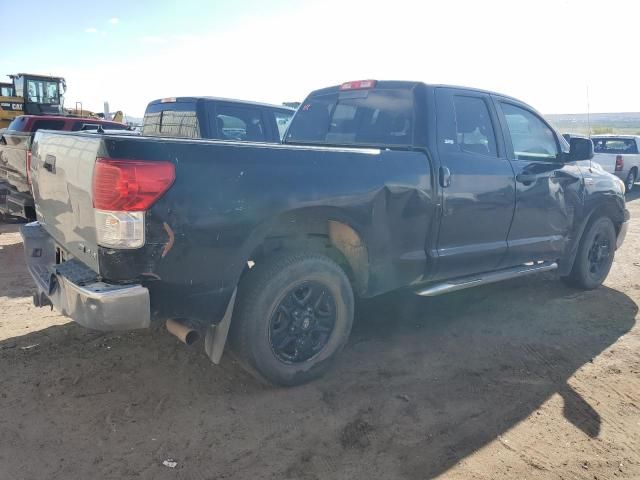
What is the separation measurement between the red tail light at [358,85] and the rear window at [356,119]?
4 centimetres

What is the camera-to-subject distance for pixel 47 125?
9.34 meters

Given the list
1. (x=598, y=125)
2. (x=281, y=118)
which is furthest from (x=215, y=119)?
(x=598, y=125)

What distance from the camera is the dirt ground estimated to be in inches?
111

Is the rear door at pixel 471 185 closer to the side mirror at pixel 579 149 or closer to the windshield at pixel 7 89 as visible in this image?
the side mirror at pixel 579 149

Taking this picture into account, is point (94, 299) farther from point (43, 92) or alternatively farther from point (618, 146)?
point (43, 92)

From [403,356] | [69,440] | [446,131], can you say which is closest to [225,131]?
[446,131]

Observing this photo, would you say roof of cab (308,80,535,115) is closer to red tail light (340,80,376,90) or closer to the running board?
red tail light (340,80,376,90)

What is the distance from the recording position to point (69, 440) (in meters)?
2.92

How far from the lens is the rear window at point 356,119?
14.0ft

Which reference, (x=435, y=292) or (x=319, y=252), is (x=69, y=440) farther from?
(x=435, y=292)

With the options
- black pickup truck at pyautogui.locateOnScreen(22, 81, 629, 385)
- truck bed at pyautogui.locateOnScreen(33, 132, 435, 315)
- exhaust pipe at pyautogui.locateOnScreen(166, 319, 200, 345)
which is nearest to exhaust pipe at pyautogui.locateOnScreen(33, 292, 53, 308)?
black pickup truck at pyautogui.locateOnScreen(22, 81, 629, 385)

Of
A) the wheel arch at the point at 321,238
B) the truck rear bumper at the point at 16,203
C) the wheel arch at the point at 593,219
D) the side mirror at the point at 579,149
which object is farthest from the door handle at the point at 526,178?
the truck rear bumper at the point at 16,203

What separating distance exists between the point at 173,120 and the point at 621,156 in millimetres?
14266

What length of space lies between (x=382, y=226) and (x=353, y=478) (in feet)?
5.53
